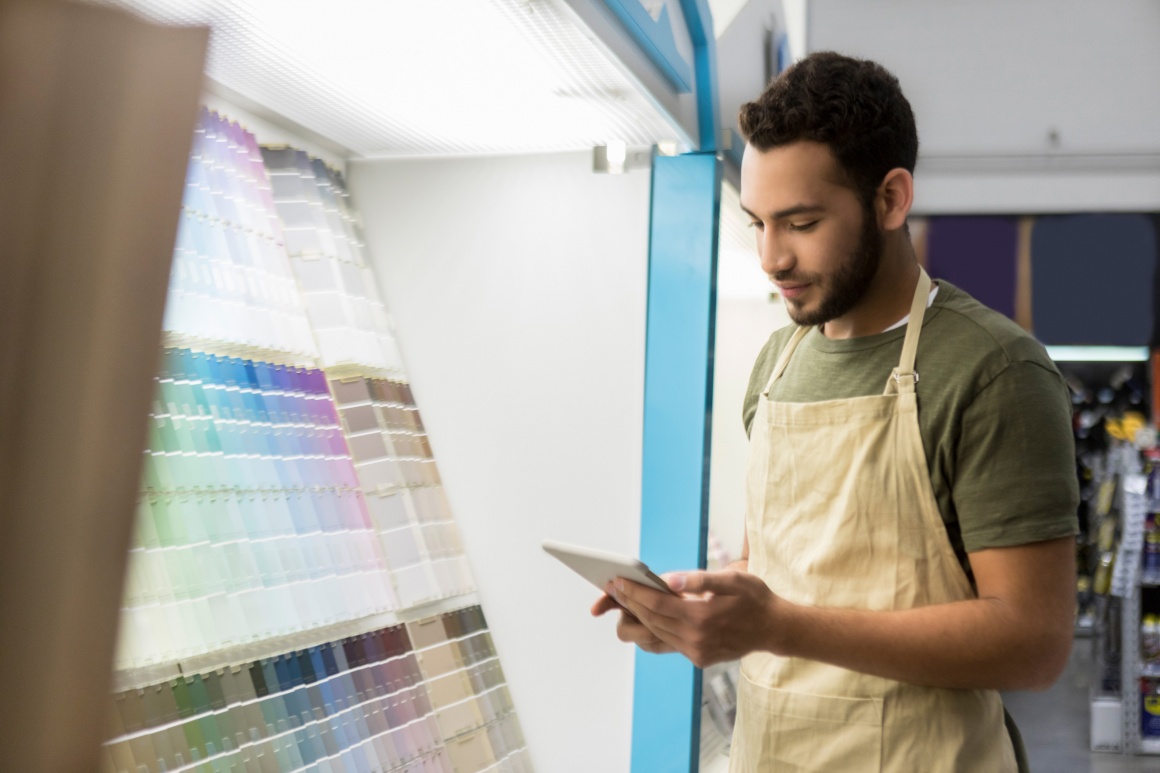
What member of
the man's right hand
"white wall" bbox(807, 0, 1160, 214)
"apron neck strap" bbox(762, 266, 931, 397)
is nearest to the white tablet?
the man's right hand

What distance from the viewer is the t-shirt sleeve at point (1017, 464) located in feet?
4.47

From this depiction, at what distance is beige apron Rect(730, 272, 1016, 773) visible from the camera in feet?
4.91

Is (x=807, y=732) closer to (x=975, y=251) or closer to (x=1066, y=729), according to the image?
(x=1066, y=729)

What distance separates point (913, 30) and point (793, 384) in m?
7.91

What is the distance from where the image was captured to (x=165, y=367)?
5.57ft

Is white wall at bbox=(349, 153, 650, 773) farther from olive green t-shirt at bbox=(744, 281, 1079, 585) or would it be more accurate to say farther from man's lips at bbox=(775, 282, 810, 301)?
olive green t-shirt at bbox=(744, 281, 1079, 585)

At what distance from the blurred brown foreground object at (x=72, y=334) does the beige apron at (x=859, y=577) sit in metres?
1.22

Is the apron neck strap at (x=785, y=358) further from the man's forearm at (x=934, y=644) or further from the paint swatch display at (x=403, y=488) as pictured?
the paint swatch display at (x=403, y=488)


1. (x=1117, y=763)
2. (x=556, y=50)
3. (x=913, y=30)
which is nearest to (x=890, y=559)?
(x=556, y=50)

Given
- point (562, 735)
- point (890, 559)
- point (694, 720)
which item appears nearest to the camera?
point (890, 559)

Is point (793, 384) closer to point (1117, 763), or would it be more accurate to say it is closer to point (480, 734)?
point (480, 734)

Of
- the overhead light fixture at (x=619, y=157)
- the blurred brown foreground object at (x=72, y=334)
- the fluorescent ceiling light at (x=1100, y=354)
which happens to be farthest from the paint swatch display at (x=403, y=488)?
the fluorescent ceiling light at (x=1100, y=354)

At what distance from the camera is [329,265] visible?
2.21 m

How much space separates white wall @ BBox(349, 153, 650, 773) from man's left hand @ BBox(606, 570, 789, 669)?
894 mm
